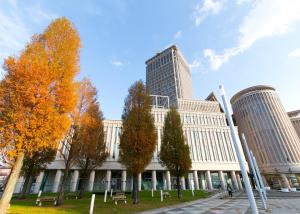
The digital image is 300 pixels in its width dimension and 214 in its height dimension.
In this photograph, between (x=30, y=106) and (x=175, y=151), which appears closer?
(x=30, y=106)

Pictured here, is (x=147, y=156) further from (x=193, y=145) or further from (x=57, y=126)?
(x=193, y=145)

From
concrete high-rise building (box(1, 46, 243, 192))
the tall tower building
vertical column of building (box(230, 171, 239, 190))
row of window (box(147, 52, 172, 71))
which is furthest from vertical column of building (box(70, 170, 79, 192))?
row of window (box(147, 52, 172, 71))

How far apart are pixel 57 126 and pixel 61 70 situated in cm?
421

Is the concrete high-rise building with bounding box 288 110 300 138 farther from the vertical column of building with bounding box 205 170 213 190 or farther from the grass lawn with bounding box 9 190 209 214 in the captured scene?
the grass lawn with bounding box 9 190 209 214

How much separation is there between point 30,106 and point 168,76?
8385 cm

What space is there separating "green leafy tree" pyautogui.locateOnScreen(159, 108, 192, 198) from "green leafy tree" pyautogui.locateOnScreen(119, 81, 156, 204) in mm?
5986

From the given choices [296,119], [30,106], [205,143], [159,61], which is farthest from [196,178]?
[159,61]

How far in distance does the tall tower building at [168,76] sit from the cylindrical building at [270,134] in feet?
98.5

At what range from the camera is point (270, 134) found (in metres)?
67.0

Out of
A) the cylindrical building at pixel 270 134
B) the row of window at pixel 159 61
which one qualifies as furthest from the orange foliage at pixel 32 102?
the row of window at pixel 159 61

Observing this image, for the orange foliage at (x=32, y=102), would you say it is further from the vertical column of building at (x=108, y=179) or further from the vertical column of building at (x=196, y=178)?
the vertical column of building at (x=196, y=178)

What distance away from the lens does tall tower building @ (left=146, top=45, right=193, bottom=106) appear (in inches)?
3297

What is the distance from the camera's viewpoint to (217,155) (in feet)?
157

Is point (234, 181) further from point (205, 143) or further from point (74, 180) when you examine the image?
point (74, 180)
